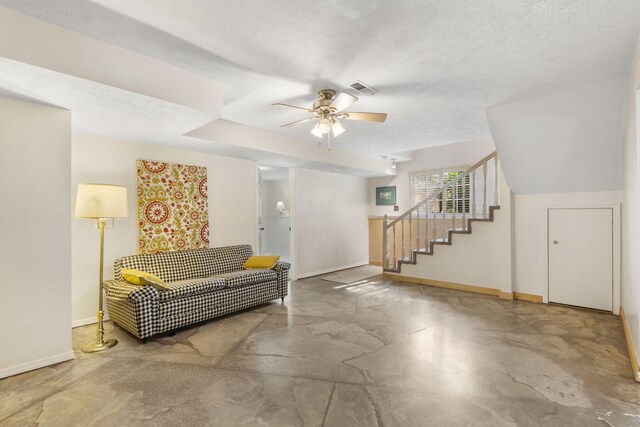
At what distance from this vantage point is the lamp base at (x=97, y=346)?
2847 mm

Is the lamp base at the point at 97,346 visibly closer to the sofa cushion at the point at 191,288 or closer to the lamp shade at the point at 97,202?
the sofa cushion at the point at 191,288

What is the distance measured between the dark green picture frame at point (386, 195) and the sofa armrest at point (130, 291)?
5.68 meters

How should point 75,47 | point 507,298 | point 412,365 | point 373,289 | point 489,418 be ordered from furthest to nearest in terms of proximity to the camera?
point 373,289 → point 507,298 → point 412,365 → point 75,47 → point 489,418

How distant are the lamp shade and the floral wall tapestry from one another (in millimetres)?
1022

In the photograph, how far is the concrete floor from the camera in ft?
6.33

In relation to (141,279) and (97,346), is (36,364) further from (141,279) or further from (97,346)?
(141,279)

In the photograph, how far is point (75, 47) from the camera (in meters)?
2.12

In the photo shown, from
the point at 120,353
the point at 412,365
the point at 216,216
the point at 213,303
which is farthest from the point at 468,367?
the point at 216,216

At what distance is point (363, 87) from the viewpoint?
9.81ft

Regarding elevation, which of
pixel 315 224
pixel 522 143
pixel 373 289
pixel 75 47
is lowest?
pixel 373 289

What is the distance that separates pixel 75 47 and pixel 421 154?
6.46 metres

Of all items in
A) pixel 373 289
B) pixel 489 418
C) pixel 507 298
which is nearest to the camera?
pixel 489 418

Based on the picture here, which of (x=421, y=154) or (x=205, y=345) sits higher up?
(x=421, y=154)

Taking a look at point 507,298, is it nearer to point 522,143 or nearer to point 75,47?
point 522,143
